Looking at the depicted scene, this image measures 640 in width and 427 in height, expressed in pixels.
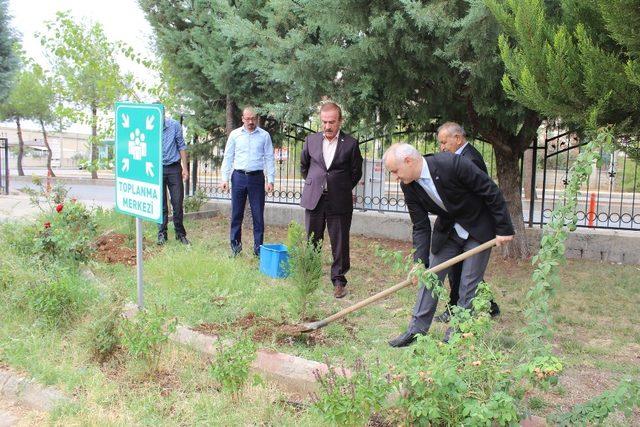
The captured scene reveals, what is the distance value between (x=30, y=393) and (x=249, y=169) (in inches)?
139

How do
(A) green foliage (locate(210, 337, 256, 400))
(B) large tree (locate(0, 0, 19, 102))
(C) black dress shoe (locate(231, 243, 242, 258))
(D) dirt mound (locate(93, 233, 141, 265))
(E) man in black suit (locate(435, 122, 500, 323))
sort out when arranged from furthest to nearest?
(B) large tree (locate(0, 0, 19, 102)), (C) black dress shoe (locate(231, 243, 242, 258)), (D) dirt mound (locate(93, 233, 141, 265)), (E) man in black suit (locate(435, 122, 500, 323)), (A) green foliage (locate(210, 337, 256, 400))

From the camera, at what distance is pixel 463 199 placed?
12.1 ft

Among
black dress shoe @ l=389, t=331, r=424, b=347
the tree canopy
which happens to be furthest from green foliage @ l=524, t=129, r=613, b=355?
the tree canopy

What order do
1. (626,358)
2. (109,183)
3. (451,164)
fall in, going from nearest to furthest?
1. (451,164)
2. (626,358)
3. (109,183)

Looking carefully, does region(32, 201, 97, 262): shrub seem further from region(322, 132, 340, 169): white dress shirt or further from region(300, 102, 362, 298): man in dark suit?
region(322, 132, 340, 169): white dress shirt

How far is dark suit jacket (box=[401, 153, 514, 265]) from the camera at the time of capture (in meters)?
3.61

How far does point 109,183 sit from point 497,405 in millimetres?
27050

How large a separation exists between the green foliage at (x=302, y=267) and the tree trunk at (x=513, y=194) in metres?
3.58

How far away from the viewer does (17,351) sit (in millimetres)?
3639

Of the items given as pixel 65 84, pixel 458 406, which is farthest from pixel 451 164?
pixel 65 84

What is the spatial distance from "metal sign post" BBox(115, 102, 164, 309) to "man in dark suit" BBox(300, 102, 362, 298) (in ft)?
5.85

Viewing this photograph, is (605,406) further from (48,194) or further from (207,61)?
(207,61)

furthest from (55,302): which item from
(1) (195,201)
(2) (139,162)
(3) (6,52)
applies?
(3) (6,52)

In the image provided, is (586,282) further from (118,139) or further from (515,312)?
(118,139)
